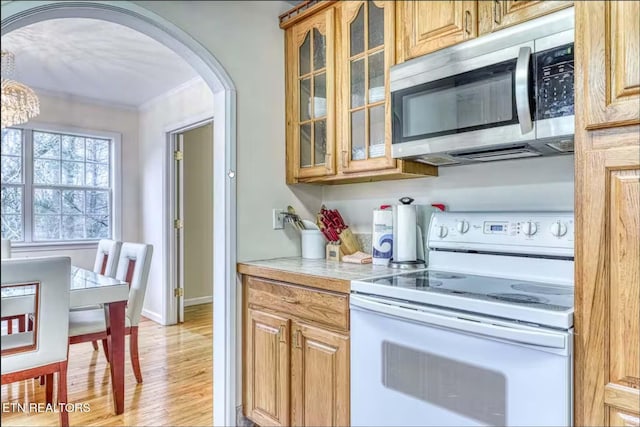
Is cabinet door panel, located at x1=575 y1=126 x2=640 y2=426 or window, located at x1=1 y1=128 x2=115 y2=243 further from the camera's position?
cabinet door panel, located at x1=575 y1=126 x2=640 y2=426

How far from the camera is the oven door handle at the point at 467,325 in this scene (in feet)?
3.18

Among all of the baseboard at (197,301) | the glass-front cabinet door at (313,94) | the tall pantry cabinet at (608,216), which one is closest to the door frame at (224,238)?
the glass-front cabinet door at (313,94)

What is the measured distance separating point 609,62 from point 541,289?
68cm

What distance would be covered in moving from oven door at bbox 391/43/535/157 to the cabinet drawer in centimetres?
64

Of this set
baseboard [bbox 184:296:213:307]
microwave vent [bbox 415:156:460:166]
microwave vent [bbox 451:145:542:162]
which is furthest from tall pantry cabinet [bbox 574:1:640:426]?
baseboard [bbox 184:296:213:307]

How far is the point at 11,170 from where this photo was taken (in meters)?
0.73

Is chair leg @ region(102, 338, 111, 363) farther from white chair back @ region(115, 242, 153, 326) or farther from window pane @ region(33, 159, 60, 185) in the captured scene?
window pane @ region(33, 159, 60, 185)

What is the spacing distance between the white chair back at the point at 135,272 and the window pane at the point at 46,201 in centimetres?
125

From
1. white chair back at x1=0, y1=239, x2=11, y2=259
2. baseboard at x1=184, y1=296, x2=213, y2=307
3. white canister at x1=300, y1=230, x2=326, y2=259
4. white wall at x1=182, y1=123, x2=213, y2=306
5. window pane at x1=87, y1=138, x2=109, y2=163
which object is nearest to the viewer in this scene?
white chair back at x1=0, y1=239, x2=11, y2=259

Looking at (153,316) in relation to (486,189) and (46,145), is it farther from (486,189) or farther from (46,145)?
(486,189)

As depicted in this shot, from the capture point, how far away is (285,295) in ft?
5.57

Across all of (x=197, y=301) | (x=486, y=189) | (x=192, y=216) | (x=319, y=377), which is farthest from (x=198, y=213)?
(x=486, y=189)

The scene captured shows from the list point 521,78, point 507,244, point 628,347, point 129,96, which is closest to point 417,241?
point 507,244

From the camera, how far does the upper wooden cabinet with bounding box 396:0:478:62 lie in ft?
4.60
